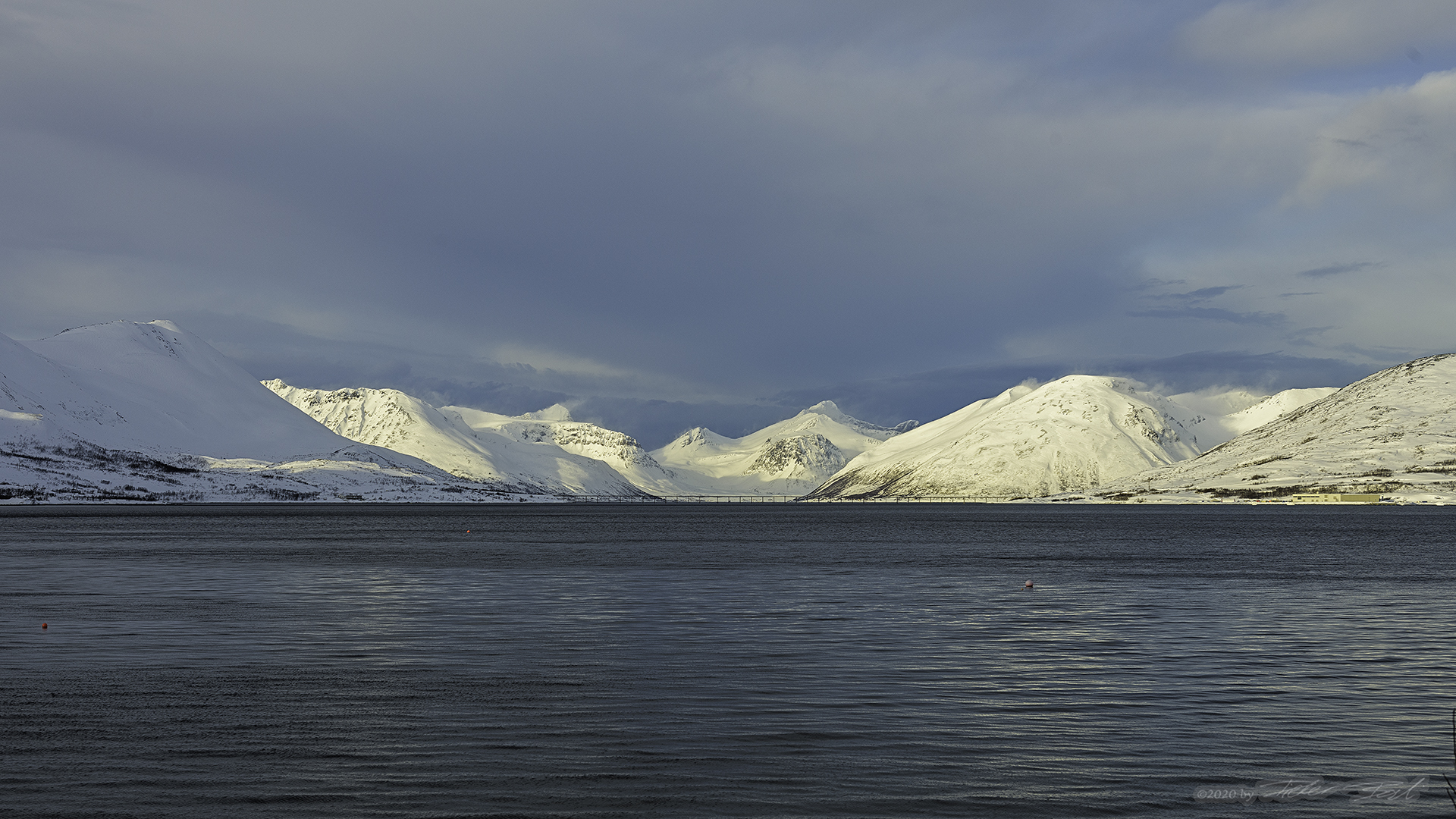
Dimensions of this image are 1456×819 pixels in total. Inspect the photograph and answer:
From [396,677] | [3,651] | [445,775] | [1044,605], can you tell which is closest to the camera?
[445,775]

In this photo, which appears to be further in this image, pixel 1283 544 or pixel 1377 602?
pixel 1283 544

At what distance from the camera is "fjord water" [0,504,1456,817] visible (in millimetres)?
22312

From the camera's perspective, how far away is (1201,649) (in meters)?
43.9

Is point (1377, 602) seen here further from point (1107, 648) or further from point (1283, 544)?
point (1283, 544)

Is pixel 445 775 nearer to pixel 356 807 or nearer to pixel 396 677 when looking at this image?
pixel 356 807

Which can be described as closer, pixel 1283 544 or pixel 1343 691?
pixel 1343 691

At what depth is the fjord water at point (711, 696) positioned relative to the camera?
73.2ft

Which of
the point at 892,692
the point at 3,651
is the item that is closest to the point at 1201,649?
the point at 892,692

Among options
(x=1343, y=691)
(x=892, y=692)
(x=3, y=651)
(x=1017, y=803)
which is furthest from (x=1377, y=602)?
(x=3, y=651)

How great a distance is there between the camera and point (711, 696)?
1303 inches

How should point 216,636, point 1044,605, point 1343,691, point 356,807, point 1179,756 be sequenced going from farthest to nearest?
point 1044,605 < point 216,636 < point 1343,691 < point 1179,756 < point 356,807

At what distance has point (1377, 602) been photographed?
63250 mm

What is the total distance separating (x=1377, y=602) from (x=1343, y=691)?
34.5 metres

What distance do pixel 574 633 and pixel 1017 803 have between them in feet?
99.2
